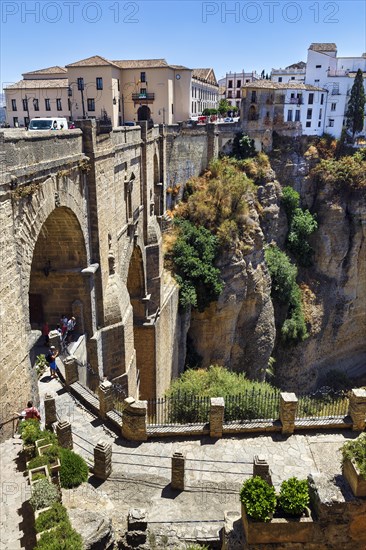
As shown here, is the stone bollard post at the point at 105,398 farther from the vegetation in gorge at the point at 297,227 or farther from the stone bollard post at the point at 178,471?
the vegetation in gorge at the point at 297,227

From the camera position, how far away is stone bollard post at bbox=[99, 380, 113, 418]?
12.4 meters

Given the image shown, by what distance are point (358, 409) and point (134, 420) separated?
20.1 feet

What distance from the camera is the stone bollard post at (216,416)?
1227 centimetres

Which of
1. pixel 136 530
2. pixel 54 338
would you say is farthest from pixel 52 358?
pixel 136 530

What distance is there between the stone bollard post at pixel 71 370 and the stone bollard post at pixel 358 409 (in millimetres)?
7793

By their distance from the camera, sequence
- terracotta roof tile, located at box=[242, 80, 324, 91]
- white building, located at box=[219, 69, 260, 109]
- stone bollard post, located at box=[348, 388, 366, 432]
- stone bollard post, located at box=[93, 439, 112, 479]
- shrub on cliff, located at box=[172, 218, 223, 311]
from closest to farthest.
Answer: stone bollard post, located at box=[93, 439, 112, 479] < stone bollard post, located at box=[348, 388, 366, 432] < shrub on cliff, located at box=[172, 218, 223, 311] < terracotta roof tile, located at box=[242, 80, 324, 91] < white building, located at box=[219, 69, 260, 109]

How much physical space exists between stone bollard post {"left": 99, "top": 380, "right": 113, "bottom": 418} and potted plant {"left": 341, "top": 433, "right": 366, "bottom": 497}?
20.8 ft

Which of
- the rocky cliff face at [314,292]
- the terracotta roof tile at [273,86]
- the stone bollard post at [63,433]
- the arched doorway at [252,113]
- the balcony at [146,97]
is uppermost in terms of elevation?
→ the terracotta roof tile at [273,86]

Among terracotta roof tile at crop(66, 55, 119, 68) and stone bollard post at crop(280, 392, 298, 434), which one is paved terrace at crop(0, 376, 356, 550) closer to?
stone bollard post at crop(280, 392, 298, 434)

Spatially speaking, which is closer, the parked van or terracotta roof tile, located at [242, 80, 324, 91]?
the parked van

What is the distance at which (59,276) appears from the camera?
13.8 meters

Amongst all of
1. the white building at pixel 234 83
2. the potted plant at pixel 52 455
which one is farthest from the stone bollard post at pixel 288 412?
the white building at pixel 234 83

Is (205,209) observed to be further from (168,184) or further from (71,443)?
(71,443)

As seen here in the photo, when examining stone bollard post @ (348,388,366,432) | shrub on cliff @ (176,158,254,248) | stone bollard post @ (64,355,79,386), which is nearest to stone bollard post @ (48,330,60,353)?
stone bollard post @ (64,355,79,386)
